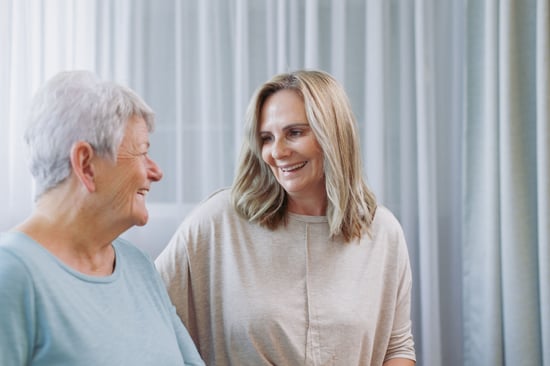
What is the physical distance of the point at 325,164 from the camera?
162cm

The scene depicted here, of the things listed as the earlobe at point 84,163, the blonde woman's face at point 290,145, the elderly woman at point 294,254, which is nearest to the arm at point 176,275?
the elderly woman at point 294,254

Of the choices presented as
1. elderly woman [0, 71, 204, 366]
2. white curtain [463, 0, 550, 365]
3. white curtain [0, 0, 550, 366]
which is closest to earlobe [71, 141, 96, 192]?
elderly woman [0, 71, 204, 366]

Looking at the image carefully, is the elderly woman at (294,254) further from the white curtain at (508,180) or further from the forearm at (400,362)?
the white curtain at (508,180)

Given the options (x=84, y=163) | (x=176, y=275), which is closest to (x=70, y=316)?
(x=84, y=163)

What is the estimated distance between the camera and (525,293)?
1.83m

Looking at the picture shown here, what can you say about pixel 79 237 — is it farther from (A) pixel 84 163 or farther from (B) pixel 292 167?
(B) pixel 292 167

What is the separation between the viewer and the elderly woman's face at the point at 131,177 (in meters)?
1.13

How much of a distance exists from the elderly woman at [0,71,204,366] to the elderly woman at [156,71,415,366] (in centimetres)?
39

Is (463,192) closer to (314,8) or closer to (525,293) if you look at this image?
(525,293)

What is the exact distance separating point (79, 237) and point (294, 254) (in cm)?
66

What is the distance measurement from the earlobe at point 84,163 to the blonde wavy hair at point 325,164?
61 centimetres

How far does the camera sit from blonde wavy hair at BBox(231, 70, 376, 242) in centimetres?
158

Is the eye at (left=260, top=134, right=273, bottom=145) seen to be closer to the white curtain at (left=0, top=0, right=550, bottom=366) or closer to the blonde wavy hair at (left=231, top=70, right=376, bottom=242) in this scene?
the blonde wavy hair at (left=231, top=70, right=376, bottom=242)

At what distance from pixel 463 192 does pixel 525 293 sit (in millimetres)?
355
